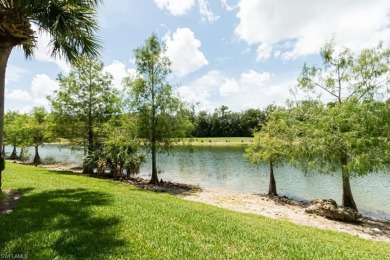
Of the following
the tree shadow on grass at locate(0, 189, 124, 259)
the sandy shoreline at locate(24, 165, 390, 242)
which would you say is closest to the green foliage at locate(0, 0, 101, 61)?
the tree shadow on grass at locate(0, 189, 124, 259)

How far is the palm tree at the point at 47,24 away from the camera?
848 centimetres

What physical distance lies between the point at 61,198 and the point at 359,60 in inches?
581

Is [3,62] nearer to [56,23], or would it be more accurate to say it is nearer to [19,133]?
[56,23]

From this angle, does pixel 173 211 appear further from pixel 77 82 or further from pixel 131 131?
pixel 77 82

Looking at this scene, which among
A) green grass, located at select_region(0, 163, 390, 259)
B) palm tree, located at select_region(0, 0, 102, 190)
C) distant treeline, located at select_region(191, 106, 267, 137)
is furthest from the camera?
distant treeline, located at select_region(191, 106, 267, 137)

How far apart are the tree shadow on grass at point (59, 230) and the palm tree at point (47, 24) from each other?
2493 millimetres

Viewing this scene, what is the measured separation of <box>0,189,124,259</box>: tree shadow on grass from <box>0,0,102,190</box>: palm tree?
2493 mm

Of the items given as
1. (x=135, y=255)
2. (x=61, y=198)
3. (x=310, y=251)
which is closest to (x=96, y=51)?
(x=61, y=198)

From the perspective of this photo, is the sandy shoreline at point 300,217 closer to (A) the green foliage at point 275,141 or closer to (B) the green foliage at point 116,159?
(A) the green foliage at point 275,141

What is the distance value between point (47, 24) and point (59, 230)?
6.89 meters

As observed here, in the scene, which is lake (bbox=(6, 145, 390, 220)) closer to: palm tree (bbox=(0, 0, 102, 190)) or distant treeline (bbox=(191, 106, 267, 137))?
palm tree (bbox=(0, 0, 102, 190))

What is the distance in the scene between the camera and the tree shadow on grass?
5043 mm

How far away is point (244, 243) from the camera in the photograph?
5949 millimetres

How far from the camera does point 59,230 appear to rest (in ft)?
20.0
